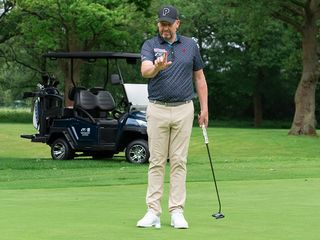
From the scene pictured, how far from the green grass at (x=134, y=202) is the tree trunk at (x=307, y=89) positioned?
1960 cm

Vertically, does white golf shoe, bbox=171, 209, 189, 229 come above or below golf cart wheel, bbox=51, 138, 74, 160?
above

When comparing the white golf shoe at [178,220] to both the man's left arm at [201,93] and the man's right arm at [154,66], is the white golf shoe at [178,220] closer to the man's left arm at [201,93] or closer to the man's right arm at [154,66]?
the man's left arm at [201,93]

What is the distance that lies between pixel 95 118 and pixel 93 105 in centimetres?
35

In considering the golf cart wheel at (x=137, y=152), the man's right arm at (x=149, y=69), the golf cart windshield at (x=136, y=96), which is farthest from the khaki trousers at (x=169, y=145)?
the golf cart wheel at (x=137, y=152)

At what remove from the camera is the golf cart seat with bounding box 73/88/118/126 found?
1942 cm

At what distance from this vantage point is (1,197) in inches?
389

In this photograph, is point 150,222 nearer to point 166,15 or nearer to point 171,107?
point 171,107

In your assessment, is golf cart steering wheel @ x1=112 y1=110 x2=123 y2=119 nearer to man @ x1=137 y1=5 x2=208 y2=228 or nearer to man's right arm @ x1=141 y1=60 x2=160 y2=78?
man @ x1=137 y1=5 x2=208 y2=228

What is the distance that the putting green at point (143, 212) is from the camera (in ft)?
21.4

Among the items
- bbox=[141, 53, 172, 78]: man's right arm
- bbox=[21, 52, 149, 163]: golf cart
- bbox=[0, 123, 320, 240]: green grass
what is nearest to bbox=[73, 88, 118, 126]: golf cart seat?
bbox=[21, 52, 149, 163]: golf cart

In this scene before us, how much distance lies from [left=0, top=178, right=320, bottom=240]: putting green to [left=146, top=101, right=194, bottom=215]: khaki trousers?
0.30 m

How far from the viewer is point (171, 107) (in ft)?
23.6

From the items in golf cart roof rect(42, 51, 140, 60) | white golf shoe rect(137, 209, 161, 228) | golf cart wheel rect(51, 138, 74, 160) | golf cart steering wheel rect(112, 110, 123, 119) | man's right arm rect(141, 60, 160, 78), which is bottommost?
golf cart wheel rect(51, 138, 74, 160)

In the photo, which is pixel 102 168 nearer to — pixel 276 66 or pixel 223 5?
pixel 223 5
